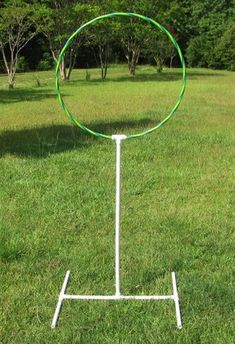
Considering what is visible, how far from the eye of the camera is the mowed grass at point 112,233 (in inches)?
134

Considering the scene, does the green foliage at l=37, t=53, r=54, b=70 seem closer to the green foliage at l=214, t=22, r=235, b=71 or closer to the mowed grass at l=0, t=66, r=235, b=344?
the green foliage at l=214, t=22, r=235, b=71

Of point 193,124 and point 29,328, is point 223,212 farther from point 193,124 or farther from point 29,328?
point 193,124

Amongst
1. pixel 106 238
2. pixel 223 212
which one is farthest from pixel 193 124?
pixel 106 238

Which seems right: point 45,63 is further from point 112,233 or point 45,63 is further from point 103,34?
point 112,233

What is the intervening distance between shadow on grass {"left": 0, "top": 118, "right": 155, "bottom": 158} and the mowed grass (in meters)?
0.03

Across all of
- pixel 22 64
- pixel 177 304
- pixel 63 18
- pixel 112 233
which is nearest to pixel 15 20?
pixel 63 18

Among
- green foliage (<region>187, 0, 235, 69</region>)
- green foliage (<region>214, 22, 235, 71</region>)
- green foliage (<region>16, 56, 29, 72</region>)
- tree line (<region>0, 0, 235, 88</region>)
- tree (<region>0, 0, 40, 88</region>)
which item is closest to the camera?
tree (<region>0, 0, 40, 88</region>)

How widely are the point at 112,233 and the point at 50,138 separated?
4.95 metres

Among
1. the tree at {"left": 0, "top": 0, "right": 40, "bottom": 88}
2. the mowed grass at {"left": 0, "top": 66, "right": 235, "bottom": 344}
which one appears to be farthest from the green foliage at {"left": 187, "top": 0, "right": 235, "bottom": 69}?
the mowed grass at {"left": 0, "top": 66, "right": 235, "bottom": 344}

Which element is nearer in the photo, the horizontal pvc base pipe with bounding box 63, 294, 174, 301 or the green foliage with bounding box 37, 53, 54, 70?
the horizontal pvc base pipe with bounding box 63, 294, 174, 301

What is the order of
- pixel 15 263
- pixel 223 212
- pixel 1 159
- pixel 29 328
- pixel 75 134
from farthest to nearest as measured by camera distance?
pixel 75 134, pixel 1 159, pixel 223 212, pixel 15 263, pixel 29 328

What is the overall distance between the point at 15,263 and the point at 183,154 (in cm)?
478

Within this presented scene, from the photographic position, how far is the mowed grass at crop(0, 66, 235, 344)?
3.40m

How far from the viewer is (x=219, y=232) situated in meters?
4.98
